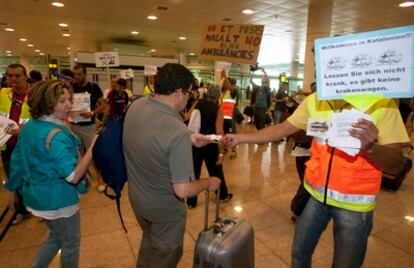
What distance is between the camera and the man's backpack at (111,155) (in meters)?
1.61

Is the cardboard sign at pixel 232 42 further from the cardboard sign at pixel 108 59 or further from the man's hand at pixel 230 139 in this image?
the man's hand at pixel 230 139

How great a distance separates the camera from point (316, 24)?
7.18 metres

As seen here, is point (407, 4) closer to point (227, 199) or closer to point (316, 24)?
point (316, 24)

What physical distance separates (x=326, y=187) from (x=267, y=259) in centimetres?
138

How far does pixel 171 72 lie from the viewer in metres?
1.54

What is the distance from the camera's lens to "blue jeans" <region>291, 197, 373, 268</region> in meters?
1.45

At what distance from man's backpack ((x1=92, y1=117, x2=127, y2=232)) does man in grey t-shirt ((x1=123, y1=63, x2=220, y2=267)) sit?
0.07 metres

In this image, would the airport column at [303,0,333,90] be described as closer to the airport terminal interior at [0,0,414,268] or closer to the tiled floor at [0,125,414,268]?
the airport terminal interior at [0,0,414,268]

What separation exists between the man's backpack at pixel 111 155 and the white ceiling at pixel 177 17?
6.06m

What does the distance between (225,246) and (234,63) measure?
11.1 ft

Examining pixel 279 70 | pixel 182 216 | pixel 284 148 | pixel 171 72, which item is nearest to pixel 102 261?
pixel 182 216

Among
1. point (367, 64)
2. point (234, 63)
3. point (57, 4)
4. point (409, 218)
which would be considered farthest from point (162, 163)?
point (57, 4)

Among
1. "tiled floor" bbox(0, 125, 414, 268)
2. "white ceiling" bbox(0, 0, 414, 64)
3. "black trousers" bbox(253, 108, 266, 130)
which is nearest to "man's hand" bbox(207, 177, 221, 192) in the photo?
"tiled floor" bbox(0, 125, 414, 268)

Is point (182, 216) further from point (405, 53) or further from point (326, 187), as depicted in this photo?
point (405, 53)
